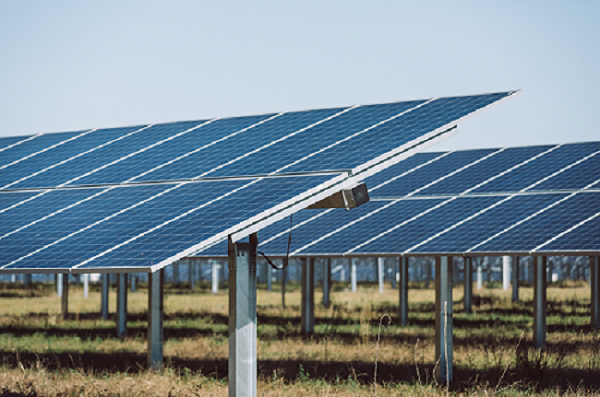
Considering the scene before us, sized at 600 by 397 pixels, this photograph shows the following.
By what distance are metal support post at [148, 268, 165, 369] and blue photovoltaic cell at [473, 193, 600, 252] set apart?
7751 millimetres

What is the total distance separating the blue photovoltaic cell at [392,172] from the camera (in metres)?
23.6

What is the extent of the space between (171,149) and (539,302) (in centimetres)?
1336

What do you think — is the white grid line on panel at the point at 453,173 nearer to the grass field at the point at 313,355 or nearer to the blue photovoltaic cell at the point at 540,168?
the blue photovoltaic cell at the point at 540,168

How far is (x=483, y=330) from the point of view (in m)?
31.0

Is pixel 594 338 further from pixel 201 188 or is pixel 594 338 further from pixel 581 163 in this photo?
pixel 201 188

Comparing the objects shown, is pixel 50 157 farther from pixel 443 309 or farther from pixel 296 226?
pixel 443 309

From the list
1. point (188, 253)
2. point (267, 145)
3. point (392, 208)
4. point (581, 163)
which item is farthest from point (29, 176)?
point (581, 163)

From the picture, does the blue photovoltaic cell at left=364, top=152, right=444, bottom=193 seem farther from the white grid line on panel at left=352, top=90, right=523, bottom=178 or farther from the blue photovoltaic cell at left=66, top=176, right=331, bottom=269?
the blue photovoltaic cell at left=66, top=176, right=331, bottom=269

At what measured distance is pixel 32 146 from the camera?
19.4 meters

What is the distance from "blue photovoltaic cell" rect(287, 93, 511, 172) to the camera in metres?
11.5

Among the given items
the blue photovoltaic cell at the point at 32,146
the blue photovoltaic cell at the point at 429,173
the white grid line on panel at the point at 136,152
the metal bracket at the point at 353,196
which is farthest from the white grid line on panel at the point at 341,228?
the metal bracket at the point at 353,196

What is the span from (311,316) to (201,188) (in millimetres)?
18415

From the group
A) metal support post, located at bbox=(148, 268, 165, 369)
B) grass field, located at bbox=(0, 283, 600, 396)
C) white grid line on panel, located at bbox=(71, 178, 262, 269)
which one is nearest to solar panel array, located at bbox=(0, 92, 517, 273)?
white grid line on panel, located at bbox=(71, 178, 262, 269)

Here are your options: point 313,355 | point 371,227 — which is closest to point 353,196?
point 371,227
